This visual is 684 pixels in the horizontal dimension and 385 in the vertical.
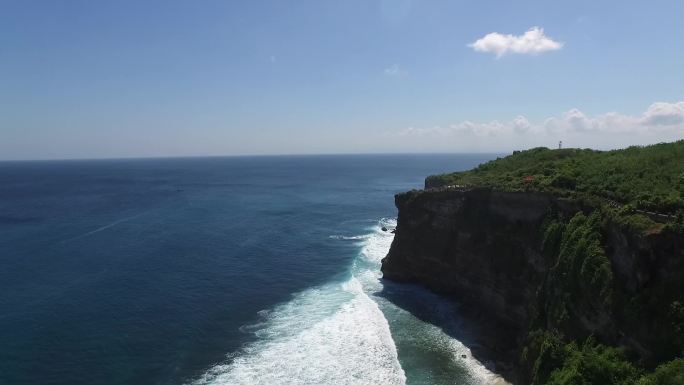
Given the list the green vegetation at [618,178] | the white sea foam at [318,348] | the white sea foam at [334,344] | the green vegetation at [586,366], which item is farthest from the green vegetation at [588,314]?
the white sea foam at [318,348]

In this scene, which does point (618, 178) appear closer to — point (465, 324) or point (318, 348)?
Answer: point (465, 324)

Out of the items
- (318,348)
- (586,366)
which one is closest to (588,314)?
(586,366)

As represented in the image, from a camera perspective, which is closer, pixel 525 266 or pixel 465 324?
pixel 525 266

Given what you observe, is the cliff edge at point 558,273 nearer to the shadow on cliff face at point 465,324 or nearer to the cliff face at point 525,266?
the cliff face at point 525,266

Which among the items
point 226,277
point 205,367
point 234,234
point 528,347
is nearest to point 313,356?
point 205,367

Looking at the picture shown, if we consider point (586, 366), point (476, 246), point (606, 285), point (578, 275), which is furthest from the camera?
point (476, 246)

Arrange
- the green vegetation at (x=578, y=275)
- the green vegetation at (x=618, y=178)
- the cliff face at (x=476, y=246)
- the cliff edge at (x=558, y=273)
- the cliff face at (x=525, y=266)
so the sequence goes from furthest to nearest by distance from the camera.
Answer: the cliff face at (x=476, y=246) → the green vegetation at (x=618, y=178) → the green vegetation at (x=578, y=275) → the cliff face at (x=525, y=266) → the cliff edge at (x=558, y=273)

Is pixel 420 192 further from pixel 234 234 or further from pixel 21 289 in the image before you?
pixel 21 289
